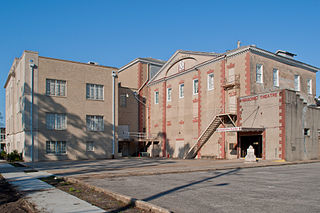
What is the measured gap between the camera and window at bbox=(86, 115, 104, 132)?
111 feet

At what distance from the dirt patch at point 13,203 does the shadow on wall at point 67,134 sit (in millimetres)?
20296

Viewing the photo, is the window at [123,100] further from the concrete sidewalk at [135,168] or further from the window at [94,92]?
the concrete sidewalk at [135,168]

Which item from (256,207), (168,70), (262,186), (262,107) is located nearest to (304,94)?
(262,107)

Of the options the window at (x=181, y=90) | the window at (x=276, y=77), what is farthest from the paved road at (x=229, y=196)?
the window at (x=181, y=90)

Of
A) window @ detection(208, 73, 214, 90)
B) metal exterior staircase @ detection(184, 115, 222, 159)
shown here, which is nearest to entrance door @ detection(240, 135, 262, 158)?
metal exterior staircase @ detection(184, 115, 222, 159)

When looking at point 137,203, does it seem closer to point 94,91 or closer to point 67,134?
point 67,134

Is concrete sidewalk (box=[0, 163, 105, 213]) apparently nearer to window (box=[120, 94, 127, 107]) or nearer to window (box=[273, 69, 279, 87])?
window (box=[273, 69, 279, 87])

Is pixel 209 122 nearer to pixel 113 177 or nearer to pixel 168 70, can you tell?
pixel 168 70

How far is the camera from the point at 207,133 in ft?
101

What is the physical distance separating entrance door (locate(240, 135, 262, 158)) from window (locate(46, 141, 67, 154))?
17.7 meters

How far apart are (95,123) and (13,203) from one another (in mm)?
25775

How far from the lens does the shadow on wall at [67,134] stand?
99.0 feet

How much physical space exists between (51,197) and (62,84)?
2469 centimetres

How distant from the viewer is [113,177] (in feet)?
46.6
